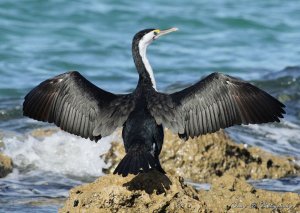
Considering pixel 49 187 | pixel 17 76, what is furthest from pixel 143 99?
pixel 17 76

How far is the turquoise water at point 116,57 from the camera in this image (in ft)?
34.3

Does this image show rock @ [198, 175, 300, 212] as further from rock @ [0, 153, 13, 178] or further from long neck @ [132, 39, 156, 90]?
rock @ [0, 153, 13, 178]

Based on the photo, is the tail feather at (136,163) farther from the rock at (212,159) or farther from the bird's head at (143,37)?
the rock at (212,159)

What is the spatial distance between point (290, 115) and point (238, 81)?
232 inches

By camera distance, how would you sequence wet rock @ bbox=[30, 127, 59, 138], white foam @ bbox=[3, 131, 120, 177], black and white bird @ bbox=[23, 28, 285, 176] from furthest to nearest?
1. wet rock @ bbox=[30, 127, 59, 138]
2. white foam @ bbox=[3, 131, 120, 177]
3. black and white bird @ bbox=[23, 28, 285, 176]

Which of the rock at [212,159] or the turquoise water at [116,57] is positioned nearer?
the rock at [212,159]

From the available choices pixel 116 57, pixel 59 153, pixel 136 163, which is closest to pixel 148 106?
pixel 136 163

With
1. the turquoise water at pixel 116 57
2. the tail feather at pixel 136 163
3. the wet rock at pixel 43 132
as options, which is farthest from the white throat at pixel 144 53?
the wet rock at pixel 43 132

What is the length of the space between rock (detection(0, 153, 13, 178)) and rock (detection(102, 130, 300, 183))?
1214mm

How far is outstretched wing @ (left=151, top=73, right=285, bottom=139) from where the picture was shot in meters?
7.58

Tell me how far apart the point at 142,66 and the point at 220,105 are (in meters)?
0.83

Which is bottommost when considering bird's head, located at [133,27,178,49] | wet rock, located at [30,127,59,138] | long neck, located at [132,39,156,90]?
wet rock, located at [30,127,59,138]

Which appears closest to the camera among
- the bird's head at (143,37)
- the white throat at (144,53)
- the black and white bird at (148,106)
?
the black and white bird at (148,106)

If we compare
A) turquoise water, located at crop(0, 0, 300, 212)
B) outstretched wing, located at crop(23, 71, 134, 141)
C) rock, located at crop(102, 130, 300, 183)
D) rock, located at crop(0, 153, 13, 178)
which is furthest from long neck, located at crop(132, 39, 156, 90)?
rock, located at crop(0, 153, 13, 178)
